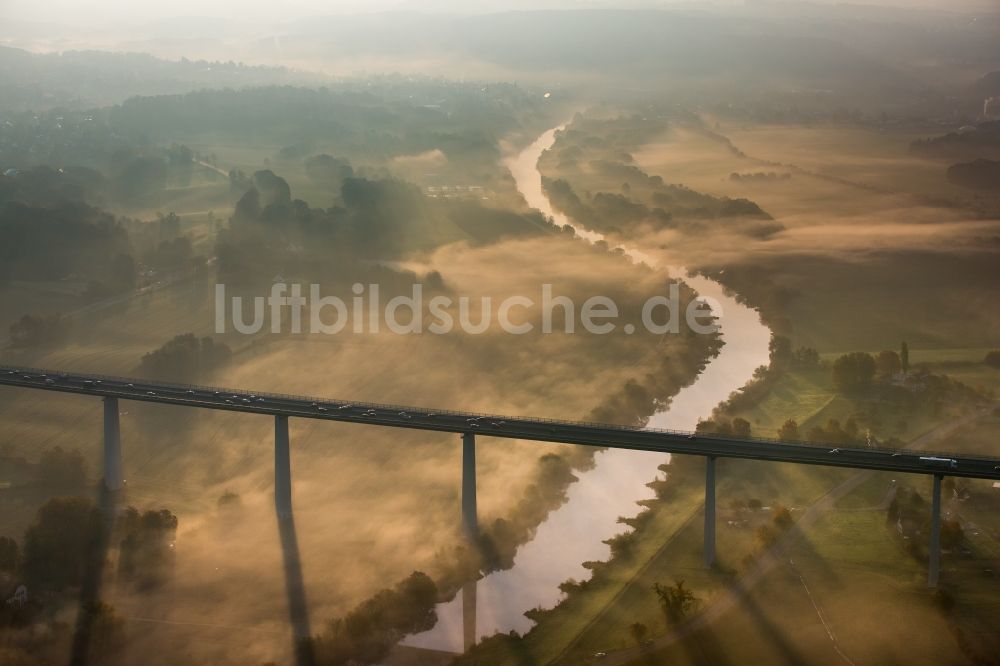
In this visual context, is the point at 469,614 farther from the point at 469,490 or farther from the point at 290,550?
the point at 290,550

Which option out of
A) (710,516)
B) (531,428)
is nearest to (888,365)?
(710,516)

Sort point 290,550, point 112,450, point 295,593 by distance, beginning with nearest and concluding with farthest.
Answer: point 295,593
point 290,550
point 112,450

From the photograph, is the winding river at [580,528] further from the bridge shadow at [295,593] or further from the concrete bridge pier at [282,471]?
the concrete bridge pier at [282,471]

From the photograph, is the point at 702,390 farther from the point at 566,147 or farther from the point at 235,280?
the point at 566,147

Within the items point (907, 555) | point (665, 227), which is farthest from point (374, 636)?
point (665, 227)

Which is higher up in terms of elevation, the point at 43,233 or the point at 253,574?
the point at 43,233
